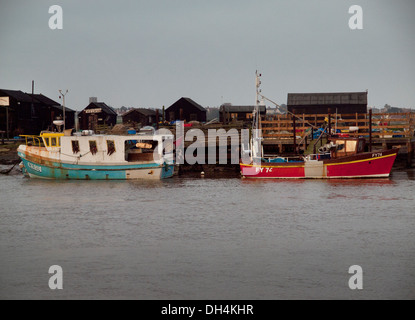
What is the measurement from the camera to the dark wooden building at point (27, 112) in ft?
221

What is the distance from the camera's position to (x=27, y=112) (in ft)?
232

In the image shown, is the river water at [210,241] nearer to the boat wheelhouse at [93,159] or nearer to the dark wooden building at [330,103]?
the boat wheelhouse at [93,159]

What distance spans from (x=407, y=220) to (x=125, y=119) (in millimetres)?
60825

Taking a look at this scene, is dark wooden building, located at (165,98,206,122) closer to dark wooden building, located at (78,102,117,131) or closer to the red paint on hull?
dark wooden building, located at (78,102,117,131)

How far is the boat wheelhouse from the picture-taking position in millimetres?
37406

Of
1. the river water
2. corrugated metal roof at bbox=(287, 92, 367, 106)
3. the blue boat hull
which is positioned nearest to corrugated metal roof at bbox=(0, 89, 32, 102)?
the blue boat hull

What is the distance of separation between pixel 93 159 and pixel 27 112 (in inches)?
1447

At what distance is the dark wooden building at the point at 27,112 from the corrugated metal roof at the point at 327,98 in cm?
3034

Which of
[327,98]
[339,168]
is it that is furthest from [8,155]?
[327,98]

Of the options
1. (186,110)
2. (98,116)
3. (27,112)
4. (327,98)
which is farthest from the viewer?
(98,116)

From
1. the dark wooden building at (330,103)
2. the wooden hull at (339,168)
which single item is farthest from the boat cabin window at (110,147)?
the dark wooden building at (330,103)

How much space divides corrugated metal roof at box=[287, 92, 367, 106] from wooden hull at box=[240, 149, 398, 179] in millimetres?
37487

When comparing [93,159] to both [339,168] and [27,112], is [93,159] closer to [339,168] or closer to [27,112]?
[339,168]
